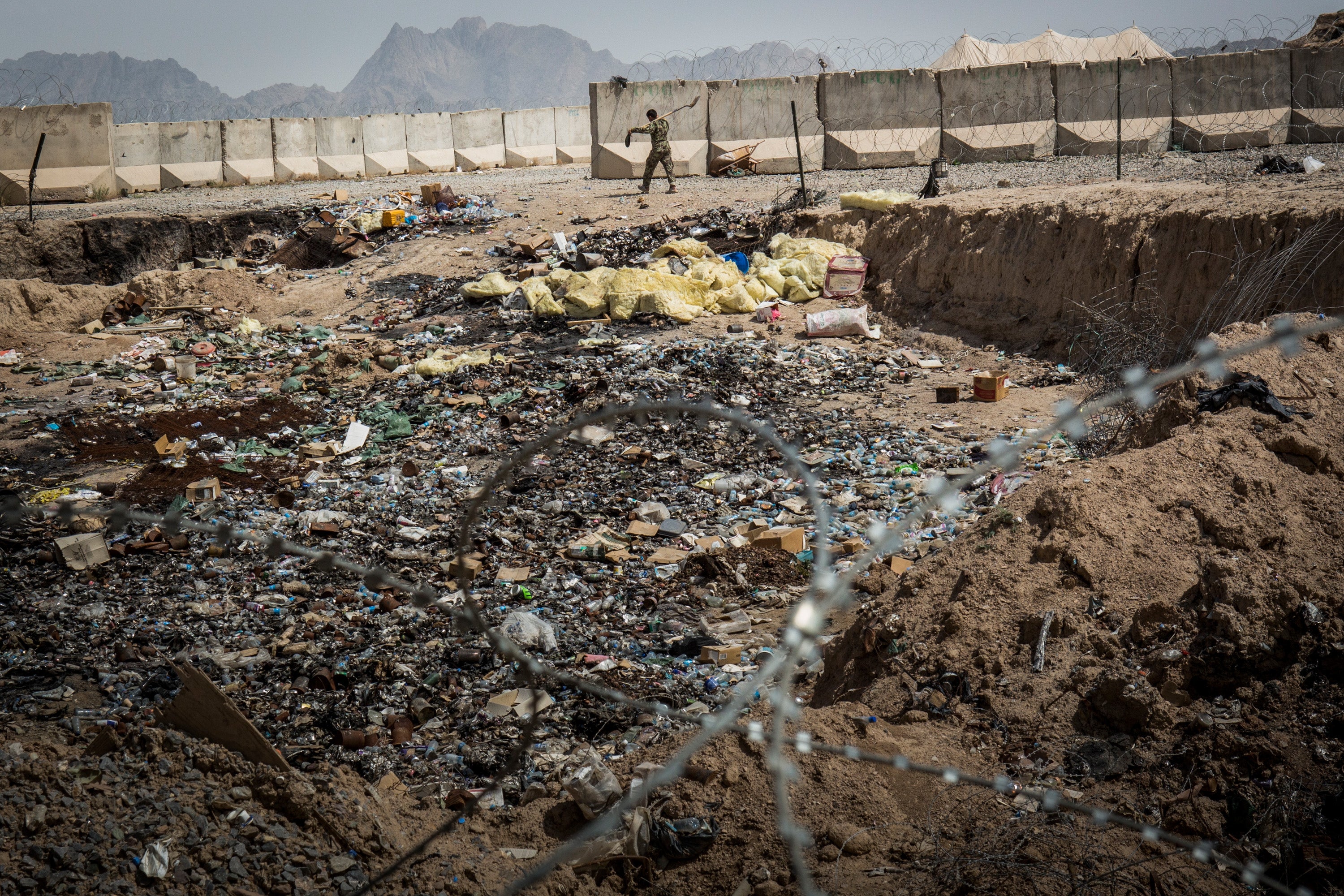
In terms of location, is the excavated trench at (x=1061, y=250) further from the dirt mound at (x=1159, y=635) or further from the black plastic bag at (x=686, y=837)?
the black plastic bag at (x=686, y=837)

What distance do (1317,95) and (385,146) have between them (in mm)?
18107

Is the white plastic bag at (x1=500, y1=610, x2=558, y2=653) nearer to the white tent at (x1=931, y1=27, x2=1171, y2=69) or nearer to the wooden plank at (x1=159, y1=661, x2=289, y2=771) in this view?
the wooden plank at (x1=159, y1=661, x2=289, y2=771)

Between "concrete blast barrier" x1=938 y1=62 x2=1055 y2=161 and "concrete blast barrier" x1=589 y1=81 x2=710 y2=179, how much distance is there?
438 cm

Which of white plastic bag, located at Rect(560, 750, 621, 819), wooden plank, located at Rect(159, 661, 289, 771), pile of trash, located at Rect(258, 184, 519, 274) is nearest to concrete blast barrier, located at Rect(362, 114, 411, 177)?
pile of trash, located at Rect(258, 184, 519, 274)

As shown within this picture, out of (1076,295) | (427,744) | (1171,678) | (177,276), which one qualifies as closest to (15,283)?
→ (177,276)

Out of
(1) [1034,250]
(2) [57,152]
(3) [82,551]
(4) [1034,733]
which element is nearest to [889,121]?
(1) [1034,250]

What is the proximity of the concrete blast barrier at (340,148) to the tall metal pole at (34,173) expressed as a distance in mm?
4946

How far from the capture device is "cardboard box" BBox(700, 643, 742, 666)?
4109 millimetres

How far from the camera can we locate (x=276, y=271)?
1299cm

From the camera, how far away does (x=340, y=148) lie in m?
19.1

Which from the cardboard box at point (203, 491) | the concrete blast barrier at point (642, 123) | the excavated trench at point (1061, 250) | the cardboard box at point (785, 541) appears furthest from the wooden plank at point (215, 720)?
the concrete blast barrier at point (642, 123)

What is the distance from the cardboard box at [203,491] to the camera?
20.3 feet

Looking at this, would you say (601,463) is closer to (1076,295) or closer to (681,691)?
(681,691)

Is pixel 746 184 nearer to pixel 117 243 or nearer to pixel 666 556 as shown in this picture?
pixel 117 243
